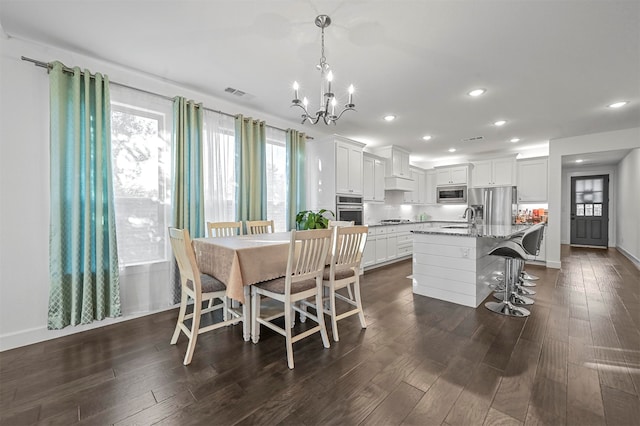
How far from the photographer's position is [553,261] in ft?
17.4

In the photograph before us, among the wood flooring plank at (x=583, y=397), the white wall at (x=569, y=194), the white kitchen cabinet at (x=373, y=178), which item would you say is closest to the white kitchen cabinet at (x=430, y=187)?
the white kitchen cabinet at (x=373, y=178)

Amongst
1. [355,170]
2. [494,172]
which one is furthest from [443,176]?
[355,170]

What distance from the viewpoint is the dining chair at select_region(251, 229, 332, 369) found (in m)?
2.05

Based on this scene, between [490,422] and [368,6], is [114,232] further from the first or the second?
[490,422]

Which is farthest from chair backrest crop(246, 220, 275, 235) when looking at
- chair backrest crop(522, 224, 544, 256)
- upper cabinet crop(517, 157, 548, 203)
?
upper cabinet crop(517, 157, 548, 203)

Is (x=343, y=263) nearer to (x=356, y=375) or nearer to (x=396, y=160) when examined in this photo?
(x=356, y=375)

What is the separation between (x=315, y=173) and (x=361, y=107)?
55.4 inches

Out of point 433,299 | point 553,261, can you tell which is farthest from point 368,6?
point 553,261

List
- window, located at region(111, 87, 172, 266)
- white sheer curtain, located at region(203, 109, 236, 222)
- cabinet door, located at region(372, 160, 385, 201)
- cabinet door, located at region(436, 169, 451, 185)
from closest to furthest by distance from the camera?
window, located at region(111, 87, 172, 266)
white sheer curtain, located at region(203, 109, 236, 222)
cabinet door, located at region(372, 160, 385, 201)
cabinet door, located at region(436, 169, 451, 185)

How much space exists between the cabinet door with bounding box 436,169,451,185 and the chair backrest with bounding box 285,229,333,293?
5.82 meters

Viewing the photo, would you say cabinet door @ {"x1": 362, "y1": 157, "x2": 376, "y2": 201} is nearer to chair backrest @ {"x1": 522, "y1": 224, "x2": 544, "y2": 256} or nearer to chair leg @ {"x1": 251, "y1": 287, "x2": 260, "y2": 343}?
chair backrest @ {"x1": 522, "y1": 224, "x2": 544, "y2": 256}

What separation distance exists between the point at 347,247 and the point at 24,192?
2879mm

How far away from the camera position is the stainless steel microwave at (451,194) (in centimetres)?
676

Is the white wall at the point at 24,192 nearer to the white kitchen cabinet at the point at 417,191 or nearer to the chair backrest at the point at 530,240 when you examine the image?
the chair backrest at the point at 530,240
